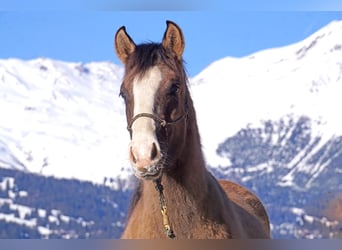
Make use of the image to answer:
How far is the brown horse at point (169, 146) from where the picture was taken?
468cm

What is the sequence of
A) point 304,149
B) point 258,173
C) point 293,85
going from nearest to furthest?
point 258,173, point 304,149, point 293,85

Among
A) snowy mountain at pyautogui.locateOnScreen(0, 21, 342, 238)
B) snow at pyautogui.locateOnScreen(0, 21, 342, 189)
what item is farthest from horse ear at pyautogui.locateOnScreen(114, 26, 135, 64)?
snow at pyautogui.locateOnScreen(0, 21, 342, 189)

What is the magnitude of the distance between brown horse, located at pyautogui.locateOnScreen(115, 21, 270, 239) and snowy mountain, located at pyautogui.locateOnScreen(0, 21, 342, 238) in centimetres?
10828

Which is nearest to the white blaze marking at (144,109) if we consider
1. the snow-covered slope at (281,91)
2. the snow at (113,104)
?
the snow at (113,104)

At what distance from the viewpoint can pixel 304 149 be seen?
156875mm

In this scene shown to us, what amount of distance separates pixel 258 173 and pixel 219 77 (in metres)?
24.9

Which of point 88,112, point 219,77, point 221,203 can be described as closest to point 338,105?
point 219,77

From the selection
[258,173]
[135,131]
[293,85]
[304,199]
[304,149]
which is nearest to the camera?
[135,131]

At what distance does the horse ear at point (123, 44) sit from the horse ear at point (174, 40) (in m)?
0.22

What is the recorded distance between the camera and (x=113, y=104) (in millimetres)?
142250

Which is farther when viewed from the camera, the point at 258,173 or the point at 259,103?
the point at 259,103

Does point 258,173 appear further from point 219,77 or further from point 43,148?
point 43,148

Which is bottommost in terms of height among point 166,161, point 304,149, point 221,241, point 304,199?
point 221,241

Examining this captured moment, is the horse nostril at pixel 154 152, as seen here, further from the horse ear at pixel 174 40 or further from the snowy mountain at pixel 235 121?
the snowy mountain at pixel 235 121
